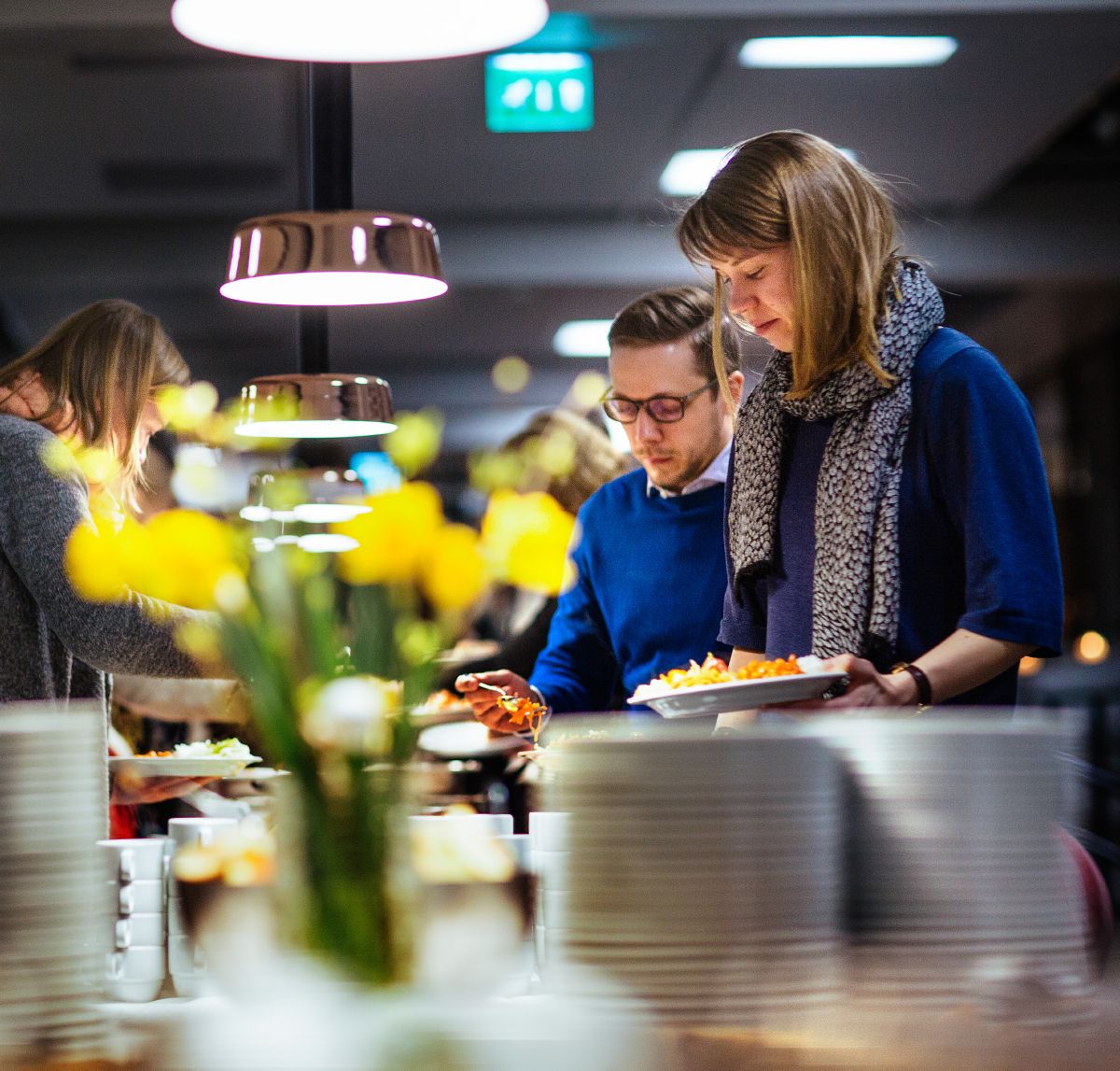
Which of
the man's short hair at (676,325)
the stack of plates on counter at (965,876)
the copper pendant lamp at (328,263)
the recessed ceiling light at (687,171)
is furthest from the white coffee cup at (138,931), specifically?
the recessed ceiling light at (687,171)

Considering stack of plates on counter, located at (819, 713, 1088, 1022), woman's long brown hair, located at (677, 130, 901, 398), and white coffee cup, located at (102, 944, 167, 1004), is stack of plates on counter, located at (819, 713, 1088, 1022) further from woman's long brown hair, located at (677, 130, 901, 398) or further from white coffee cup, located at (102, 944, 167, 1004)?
woman's long brown hair, located at (677, 130, 901, 398)

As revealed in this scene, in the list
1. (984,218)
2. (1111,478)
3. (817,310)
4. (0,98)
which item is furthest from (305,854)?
(1111,478)

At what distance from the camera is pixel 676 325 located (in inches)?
103

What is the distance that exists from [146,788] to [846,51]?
176 inches

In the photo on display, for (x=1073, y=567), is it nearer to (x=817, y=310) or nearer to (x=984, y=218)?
(x=984, y=218)

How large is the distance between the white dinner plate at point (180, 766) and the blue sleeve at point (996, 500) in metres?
1.09

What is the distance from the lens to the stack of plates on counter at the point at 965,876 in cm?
97

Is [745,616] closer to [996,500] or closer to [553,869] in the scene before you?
[996,500]

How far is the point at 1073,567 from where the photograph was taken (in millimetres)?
11898

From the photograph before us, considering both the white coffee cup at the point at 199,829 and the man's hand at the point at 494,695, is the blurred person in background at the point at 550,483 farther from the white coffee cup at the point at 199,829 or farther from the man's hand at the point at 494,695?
the white coffee cup at the point at 199,829

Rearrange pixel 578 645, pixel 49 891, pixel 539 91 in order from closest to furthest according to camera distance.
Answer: pixel 49 891 → pixel 578 645 → pixel 539 91

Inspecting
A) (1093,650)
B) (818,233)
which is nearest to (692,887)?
(818,233)

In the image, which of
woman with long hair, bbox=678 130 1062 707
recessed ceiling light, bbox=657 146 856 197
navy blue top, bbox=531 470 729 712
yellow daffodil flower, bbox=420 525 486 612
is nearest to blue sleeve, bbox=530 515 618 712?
navy blue top, bbox=531 470 729 712

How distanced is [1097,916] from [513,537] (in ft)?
2.80
